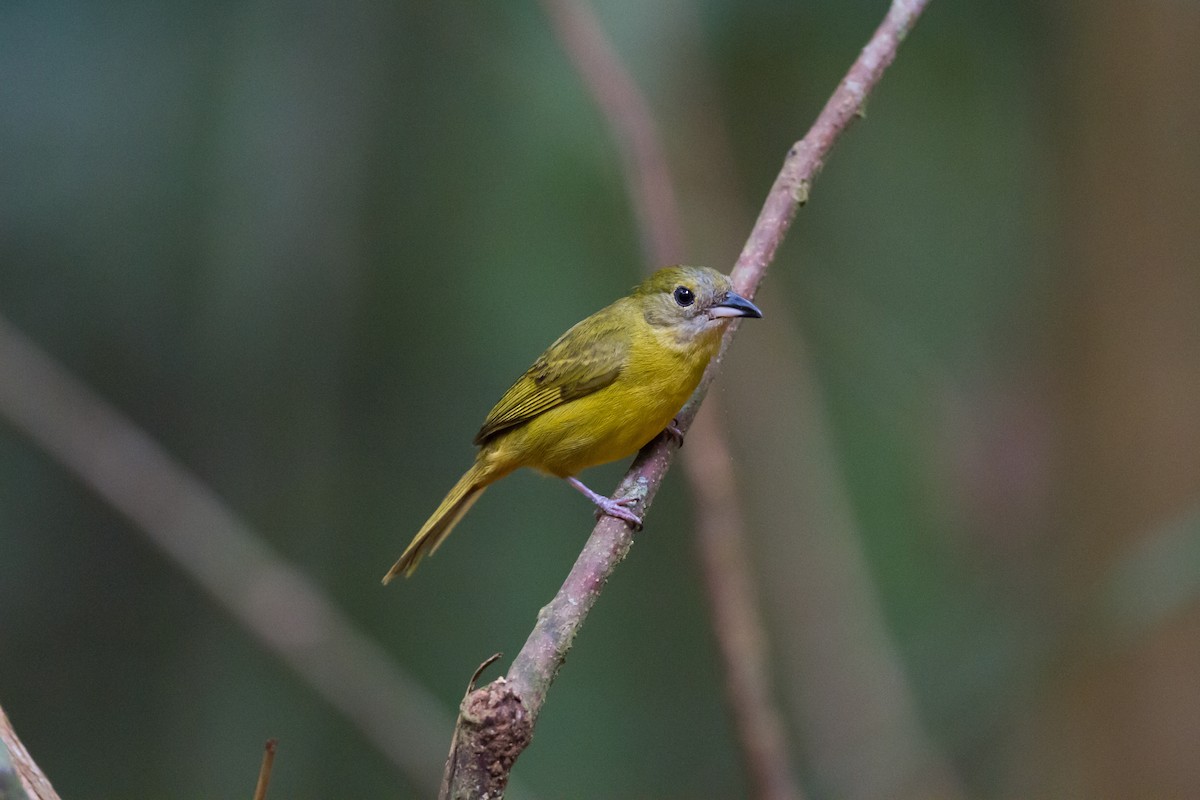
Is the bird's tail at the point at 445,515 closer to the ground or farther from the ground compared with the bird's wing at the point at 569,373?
closer to the ground

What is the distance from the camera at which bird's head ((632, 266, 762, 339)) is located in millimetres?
3207

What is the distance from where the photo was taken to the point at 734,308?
10.4ft

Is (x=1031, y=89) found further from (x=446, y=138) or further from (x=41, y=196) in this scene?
(x=41, y=196)

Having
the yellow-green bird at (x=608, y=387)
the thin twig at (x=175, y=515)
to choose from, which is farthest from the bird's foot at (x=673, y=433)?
the thin twig at (x=175, y=515)

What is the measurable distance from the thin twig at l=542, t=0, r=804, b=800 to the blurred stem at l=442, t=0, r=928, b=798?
0.93 feet

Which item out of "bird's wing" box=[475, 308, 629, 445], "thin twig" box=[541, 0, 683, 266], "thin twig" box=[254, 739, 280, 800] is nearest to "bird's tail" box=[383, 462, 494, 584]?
"bird's wing" box=[475, 308, 629, 445]

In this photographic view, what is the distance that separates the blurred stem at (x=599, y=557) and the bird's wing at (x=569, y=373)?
0.28m

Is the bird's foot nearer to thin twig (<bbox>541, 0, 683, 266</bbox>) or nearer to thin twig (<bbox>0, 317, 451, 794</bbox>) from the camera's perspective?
thin twig (<bbox>541, 0, 683, 266</bbox>)

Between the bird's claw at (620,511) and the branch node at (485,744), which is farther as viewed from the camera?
the bird's claw at (620,511)

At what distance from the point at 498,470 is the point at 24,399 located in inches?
69.7

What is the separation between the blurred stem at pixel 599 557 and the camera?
156 cm

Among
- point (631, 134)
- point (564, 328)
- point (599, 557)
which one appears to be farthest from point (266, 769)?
point (564, 328)

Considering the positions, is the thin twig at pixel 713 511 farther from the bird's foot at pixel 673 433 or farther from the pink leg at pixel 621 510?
the pink leg at pixel 621 510

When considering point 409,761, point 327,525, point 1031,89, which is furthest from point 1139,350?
point 327,525
